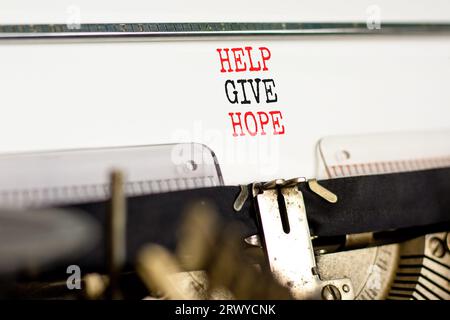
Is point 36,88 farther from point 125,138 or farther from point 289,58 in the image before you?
point 289,58

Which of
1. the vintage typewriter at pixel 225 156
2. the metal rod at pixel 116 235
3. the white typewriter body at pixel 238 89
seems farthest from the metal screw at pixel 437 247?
the metal rod at pixel 116 235

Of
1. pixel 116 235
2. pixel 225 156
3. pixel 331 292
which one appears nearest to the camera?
pixel 116 235

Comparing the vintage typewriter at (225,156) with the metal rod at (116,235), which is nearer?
the metal rod at (116,235)

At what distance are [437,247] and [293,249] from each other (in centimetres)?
46

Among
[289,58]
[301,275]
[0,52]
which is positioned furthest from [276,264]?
[0,52]

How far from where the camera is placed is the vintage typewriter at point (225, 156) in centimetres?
148

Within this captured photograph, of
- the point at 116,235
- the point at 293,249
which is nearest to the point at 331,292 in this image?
the point at 293,249

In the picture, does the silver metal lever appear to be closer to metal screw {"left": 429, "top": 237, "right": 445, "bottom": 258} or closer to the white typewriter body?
the white typewriter body

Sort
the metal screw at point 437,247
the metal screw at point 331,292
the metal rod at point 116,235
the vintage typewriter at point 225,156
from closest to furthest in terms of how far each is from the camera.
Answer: the metal rod at point 116,235 < the vintage typewriter at point 225,156 < the metal screw at point 331,292 < the metal screw at point 437,247

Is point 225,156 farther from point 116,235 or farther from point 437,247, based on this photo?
point 437,247

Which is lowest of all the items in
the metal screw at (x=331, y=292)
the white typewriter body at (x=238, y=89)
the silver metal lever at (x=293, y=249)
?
the metal screw at (x=331, y=292)

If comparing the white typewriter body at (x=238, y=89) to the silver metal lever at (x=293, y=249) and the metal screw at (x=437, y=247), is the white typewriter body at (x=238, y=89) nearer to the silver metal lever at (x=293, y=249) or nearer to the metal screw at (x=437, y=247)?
the silver metal lever at (x=293, y=249)

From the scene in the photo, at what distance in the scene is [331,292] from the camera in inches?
62.7

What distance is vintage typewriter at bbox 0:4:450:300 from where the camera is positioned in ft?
4.86
